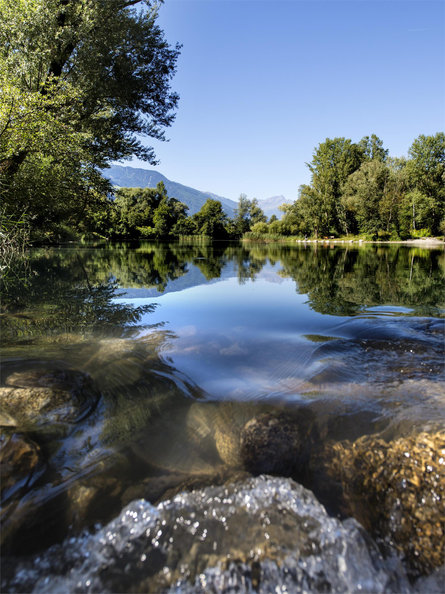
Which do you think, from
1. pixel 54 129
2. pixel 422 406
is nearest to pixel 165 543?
pixel 422 406

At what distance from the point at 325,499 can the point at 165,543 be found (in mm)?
1278

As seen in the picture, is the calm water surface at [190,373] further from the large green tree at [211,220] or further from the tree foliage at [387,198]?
the large green tree at [211,220]

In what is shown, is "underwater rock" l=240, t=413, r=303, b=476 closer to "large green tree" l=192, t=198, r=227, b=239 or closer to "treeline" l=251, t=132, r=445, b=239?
"treeline" l=251, t=132, r=445, b=239

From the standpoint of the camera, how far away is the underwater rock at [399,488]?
7.32ft

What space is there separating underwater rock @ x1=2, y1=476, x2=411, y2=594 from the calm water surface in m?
0.21

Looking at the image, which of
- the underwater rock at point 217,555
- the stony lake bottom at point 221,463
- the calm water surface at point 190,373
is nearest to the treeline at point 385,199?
the calm water surface at point 190,373

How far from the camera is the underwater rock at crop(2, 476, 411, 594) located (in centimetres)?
198

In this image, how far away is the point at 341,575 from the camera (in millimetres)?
2045

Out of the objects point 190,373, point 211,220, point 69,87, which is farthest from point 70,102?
point 211,220

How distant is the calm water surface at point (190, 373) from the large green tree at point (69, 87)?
646 cm

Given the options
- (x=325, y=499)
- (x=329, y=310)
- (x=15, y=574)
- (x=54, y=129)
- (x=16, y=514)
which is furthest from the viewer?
(x=54, y=129)

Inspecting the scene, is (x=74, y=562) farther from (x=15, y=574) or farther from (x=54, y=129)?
(x=54, y=129)

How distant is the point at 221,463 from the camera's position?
296 centimetres

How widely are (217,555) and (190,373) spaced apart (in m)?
2.70
